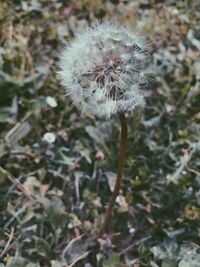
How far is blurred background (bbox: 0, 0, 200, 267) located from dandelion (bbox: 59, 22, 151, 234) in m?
0.62

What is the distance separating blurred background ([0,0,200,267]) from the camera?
268 centimetres

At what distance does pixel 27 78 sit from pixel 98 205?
31.3 inches

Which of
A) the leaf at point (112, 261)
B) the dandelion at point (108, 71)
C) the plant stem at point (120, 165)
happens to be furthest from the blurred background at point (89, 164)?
the dandelion at point (108, 71)

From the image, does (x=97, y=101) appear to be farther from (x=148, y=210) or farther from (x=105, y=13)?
(x=105, y=13)

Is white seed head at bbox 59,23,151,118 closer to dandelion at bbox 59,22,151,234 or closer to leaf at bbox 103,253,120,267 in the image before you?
dandelion at bbox 59,22,151,234

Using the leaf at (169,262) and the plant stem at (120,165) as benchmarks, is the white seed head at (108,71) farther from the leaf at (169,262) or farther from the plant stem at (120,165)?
the leaf at (169,262)

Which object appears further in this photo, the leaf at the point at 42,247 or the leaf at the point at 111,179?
the leaf at the point at 111,179

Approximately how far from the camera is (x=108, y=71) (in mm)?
2125

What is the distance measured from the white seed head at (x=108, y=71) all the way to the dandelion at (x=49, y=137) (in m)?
0.75

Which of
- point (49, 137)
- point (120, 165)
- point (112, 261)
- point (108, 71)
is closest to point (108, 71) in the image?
point (108, 71)

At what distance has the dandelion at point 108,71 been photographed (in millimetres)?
2123

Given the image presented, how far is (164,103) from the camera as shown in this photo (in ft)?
10.7

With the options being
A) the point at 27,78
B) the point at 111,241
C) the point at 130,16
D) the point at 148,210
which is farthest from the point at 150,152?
the point at 130,16

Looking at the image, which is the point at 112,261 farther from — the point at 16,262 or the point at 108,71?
the point at 108,71
